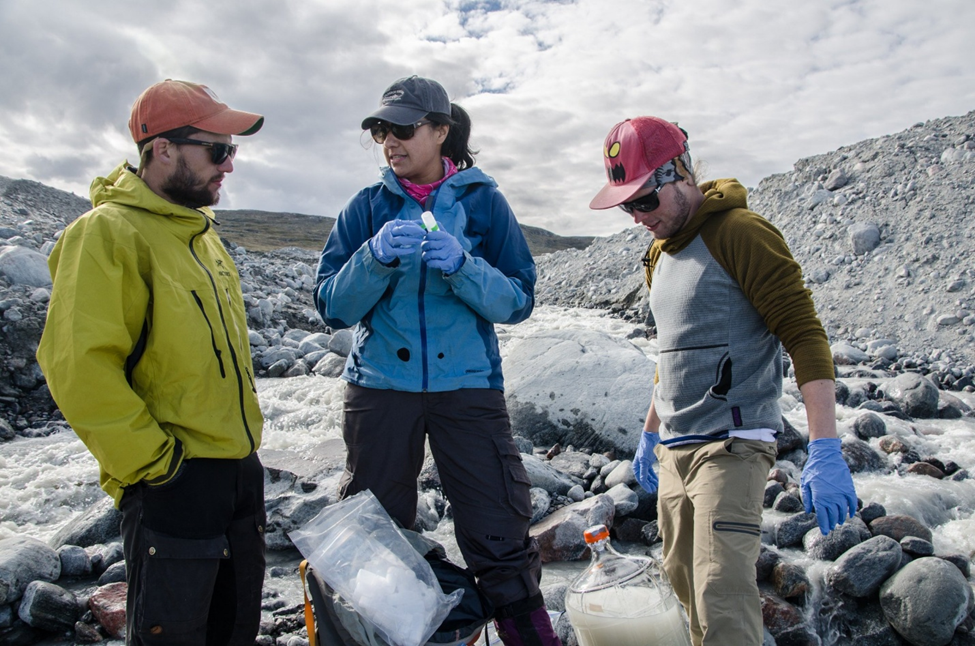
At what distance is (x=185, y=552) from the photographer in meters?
2.34

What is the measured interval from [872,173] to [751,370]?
16771mm

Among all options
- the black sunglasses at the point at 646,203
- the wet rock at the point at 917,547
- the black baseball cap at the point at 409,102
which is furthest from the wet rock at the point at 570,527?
the black baseball cap at the point at 409,102

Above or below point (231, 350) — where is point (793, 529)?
below

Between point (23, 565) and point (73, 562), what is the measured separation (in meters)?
0.35

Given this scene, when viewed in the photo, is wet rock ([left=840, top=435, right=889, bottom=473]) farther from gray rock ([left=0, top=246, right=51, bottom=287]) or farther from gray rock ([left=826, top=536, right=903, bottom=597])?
gray rock ([left=0, top=246, right=51, bottom=287])

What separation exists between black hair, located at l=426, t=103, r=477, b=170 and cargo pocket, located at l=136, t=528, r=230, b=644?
1.84 meters

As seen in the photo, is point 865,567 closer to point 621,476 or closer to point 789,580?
point 789,580

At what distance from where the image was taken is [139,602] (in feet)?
7.54

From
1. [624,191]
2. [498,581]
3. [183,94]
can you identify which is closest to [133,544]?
[498,581]

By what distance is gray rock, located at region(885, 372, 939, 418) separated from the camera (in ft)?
25.1

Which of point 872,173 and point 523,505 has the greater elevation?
point 872,173

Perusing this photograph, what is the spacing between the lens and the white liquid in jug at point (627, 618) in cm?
223

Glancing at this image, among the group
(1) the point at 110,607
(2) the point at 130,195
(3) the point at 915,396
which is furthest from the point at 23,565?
(3) the point at 915,396

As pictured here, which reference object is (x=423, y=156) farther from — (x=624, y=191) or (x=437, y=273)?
(x=624, y=191)
